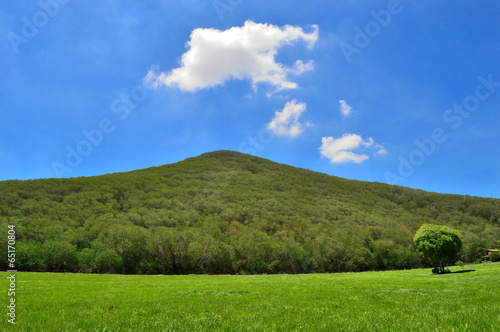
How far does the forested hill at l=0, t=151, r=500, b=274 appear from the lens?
232 feet

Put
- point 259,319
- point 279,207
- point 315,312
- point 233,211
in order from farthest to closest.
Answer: point 279,207, point 233,211, point 315,312, point 259,319

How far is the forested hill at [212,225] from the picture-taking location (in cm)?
7075

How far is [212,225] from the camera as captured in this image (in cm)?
9625

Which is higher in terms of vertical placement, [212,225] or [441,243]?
[212,225]

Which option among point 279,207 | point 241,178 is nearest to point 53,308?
point 279,207

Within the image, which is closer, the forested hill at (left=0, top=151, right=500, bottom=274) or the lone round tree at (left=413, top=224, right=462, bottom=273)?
the lone round tree at (left=413, top=224, right=462, bottom=273)

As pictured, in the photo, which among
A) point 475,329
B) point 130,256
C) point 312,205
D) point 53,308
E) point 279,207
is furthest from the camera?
point 312,205

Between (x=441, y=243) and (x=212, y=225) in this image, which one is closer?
(x=441, y=243)

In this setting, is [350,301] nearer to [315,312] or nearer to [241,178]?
[315,312]

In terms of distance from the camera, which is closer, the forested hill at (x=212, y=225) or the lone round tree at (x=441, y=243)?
the lone round tree at (x=441, y=243)

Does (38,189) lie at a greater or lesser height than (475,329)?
greater

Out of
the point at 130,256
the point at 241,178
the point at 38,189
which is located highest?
the point at 241,178

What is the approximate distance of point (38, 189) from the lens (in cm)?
9488

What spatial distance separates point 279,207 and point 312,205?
26133mm
